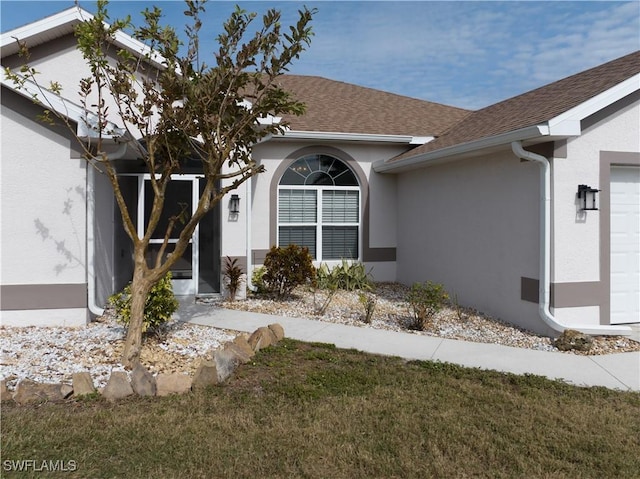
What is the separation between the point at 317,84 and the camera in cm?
1568

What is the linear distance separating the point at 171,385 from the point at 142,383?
29cm

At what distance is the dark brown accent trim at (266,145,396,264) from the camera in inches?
461

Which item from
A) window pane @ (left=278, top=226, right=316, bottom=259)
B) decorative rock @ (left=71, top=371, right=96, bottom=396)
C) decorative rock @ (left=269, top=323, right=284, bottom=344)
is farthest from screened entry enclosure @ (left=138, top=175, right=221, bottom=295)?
decorative rock @ (left=71, top=371, right=96, bottom=396)

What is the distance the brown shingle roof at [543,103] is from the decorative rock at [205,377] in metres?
5.96

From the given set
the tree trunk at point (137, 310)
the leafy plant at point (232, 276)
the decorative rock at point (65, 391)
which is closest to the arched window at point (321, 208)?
the leafy plant at point (232, 276)

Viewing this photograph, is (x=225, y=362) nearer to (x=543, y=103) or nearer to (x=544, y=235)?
(x=544, y=235)

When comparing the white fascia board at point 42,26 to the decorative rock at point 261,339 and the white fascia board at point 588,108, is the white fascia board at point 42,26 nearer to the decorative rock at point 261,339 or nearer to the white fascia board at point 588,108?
the decorative rock at point 261,339

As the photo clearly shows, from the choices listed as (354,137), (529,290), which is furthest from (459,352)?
(354,137)

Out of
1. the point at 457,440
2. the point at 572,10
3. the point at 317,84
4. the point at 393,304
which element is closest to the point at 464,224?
the point at 393,304

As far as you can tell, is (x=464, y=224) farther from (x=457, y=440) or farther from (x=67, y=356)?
(x=67, y=356)

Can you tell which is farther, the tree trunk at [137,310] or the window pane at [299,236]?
the window pane at [299,236]

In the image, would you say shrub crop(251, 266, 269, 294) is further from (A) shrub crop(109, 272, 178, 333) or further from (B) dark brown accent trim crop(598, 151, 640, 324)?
(B) dark brown accent trim crop(598, 151, 640, 324)

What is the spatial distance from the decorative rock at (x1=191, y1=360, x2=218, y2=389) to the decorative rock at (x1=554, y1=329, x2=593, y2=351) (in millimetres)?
5020

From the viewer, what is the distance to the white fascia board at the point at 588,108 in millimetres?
6902
